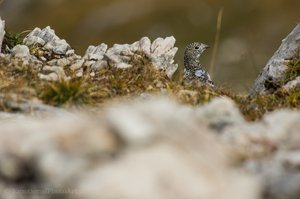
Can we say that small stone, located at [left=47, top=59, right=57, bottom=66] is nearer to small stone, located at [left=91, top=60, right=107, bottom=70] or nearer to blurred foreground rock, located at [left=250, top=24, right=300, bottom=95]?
small stone, located at [left=91, top=60, right=107, bottom=70]

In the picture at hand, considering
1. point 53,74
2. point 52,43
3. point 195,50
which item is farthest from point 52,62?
point 195,50

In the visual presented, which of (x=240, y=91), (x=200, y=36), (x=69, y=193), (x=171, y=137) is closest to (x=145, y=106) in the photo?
(x=171, y=137)

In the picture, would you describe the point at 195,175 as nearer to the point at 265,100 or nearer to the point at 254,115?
the point at 254,115

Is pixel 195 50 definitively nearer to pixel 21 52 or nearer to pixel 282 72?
pixel 282 72

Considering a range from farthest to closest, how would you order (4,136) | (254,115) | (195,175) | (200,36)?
(200,36) < (254,115) < (4,136) < (195,175)

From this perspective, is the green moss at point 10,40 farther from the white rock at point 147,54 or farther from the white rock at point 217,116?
the white rock at point 217,116

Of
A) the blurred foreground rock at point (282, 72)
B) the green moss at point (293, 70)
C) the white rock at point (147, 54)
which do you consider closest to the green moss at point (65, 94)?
the white rock at point (147, 54)
